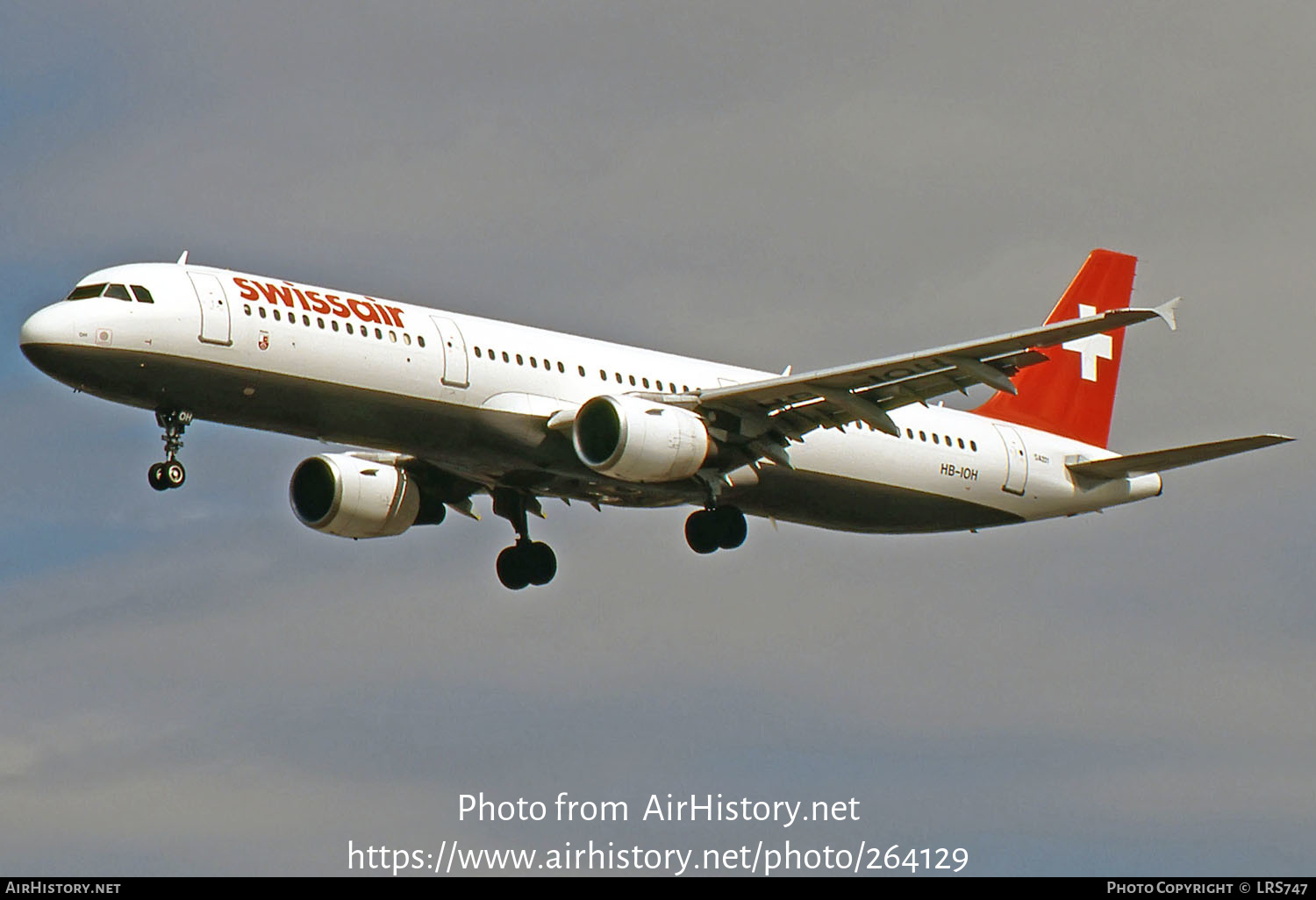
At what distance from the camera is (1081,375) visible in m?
56.9

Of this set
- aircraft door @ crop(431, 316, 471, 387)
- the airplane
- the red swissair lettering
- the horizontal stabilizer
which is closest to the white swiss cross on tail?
the airplane

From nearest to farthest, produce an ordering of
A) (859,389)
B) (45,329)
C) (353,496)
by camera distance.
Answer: (45,329) → (859,389) → (353,496)

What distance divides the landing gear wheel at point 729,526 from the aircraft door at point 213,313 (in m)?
11.9

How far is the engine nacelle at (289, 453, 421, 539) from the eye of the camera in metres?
49.4

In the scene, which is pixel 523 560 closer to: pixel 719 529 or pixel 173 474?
pixel 719 529

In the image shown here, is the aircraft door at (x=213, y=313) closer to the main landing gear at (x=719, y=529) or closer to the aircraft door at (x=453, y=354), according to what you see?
the aircraft door at (x=453, y=354)

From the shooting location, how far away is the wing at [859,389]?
44062 millimetres

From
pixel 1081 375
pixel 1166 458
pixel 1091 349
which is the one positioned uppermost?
pixel 1091 349

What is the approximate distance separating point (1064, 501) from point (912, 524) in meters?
4.37

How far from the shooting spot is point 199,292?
42562 millimetres

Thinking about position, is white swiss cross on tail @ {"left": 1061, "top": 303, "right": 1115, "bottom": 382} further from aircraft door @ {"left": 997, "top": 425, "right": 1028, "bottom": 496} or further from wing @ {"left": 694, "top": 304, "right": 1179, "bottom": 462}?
wing @ {"left": 694, "top": 304, "right": 1179, "bottom": 462}

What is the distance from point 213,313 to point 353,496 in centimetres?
811

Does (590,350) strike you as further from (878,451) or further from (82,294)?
(82,294)

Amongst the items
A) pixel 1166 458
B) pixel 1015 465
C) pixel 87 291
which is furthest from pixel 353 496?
pixel 1166 458
